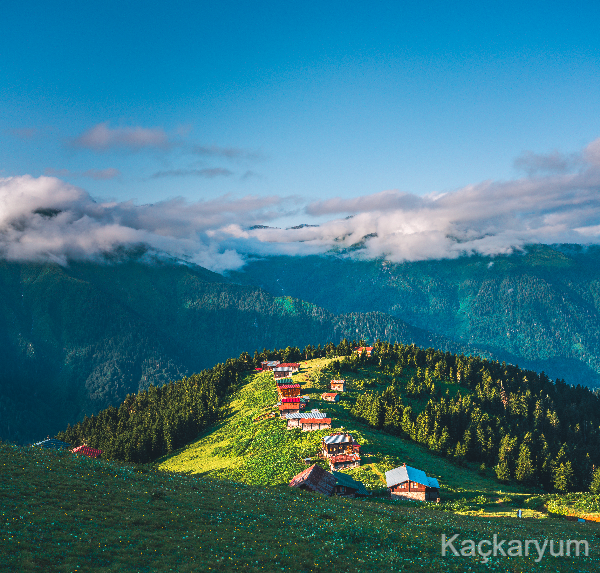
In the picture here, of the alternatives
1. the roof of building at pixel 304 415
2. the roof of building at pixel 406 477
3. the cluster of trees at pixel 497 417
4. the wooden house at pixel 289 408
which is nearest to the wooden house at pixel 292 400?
the wooden house at pixel 289 408

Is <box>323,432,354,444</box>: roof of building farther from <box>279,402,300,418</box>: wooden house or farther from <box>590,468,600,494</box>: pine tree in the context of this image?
<box>590,468,600,494</box>: pine tree

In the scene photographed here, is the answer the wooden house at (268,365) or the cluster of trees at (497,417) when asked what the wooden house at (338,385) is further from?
the wooden house at (268,365)

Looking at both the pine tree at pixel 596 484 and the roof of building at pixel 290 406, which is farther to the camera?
the roof of building at pixel 290 406

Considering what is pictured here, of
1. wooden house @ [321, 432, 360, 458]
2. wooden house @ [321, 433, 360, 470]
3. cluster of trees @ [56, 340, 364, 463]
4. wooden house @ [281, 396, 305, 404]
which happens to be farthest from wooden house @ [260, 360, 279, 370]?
wooden house @ [321, 432, 360, 458]

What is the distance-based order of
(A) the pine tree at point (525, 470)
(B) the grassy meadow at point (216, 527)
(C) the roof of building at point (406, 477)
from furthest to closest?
(A) the pine tree at point (525, 470), (C) the roof of building at point (406, 477), (B) the grassy meadow at point (216, 527)

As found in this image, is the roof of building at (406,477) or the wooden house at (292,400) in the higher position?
the wooden house at (292,400)

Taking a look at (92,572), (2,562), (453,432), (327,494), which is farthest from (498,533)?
(453,432)

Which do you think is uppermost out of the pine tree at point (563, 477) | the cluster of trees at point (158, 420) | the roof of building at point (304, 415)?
the roof of building at point (304, 415)

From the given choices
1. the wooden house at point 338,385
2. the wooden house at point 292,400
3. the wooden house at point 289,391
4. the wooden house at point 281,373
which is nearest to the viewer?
the wooden house at point 292,400
